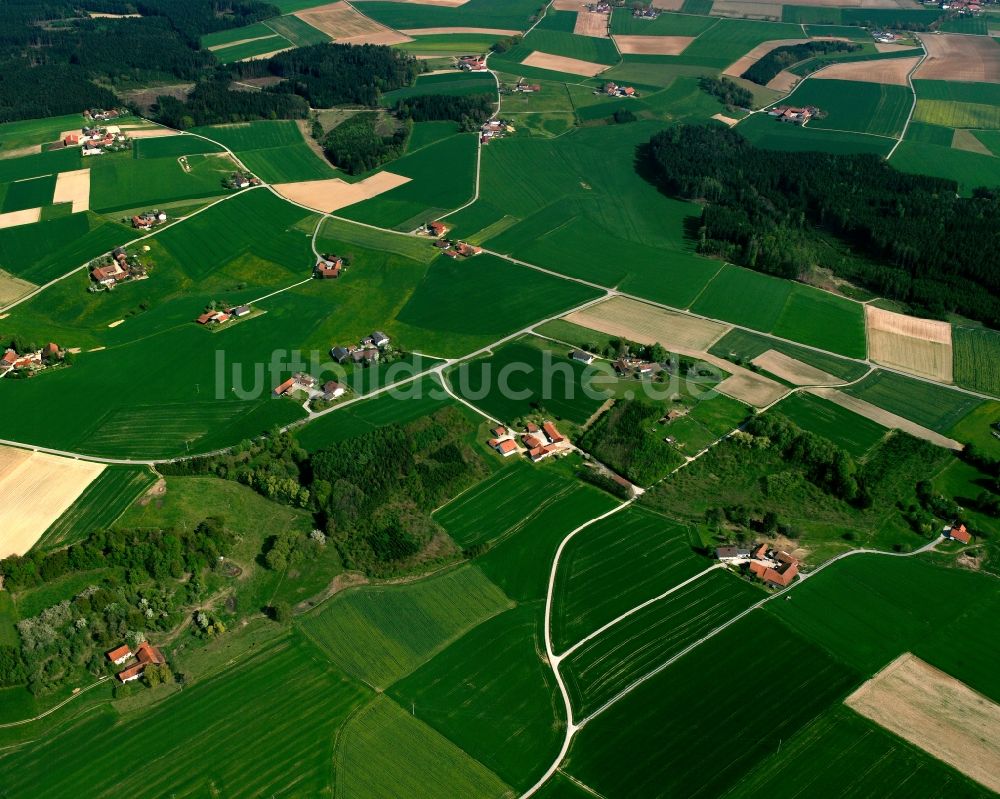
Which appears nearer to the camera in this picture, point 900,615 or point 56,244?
point 900,615

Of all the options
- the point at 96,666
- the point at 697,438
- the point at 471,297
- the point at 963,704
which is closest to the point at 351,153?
the point at 471,297

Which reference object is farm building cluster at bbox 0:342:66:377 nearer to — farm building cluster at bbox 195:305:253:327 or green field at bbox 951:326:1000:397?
farm building cluster at bbox 195:305:253:327

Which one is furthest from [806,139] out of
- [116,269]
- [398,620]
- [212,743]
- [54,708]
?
[54,708]

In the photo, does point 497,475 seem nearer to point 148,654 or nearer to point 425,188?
point 148,654

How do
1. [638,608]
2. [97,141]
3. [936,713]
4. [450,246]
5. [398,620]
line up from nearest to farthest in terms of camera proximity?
[936,713] < [398,620] < [638,608] < [450,246] < [97,141]

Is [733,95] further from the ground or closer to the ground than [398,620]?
further from the ground

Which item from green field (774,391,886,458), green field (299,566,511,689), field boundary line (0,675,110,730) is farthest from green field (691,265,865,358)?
field boundary line (0,675,110,730)

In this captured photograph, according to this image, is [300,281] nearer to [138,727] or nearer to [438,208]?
[438,208]
